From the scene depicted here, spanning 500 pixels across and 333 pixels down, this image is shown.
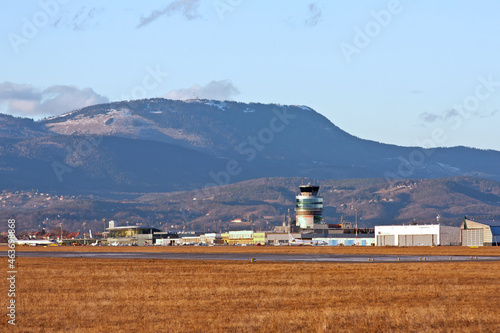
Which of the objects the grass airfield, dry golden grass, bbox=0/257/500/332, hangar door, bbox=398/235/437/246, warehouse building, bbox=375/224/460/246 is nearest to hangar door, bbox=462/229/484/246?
warehouse building, bbox=375/224/460/246

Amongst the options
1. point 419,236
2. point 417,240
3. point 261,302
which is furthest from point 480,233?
point 261,302

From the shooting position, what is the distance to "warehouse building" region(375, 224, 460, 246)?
588 ft

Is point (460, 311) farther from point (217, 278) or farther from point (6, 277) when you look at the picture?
point (6, 277)

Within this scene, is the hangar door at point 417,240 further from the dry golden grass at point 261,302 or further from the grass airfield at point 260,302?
the grass airfield at point 260,302

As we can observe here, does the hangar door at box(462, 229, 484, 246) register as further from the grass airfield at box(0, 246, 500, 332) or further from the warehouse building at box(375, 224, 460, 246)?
the grass airfield at box(0, 246, 500, 332)

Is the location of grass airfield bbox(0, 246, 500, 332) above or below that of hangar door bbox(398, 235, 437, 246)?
below

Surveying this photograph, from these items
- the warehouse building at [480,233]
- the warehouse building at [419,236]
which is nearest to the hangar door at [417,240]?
the warehouse building at [419,236]

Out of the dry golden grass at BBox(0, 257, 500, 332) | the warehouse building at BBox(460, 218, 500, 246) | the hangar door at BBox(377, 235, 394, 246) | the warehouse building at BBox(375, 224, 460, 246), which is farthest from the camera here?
the hangar door at BBox(377, 235, 394, 246)

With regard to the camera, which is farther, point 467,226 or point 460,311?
point 467,226

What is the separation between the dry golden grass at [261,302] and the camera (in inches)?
1112

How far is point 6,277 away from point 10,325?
82.1ft

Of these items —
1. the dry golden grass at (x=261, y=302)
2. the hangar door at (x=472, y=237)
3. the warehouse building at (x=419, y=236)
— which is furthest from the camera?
the warehouse building at (x=419, y=236)

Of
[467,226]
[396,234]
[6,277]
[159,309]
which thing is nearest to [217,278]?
[6,277]

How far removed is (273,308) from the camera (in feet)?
109
